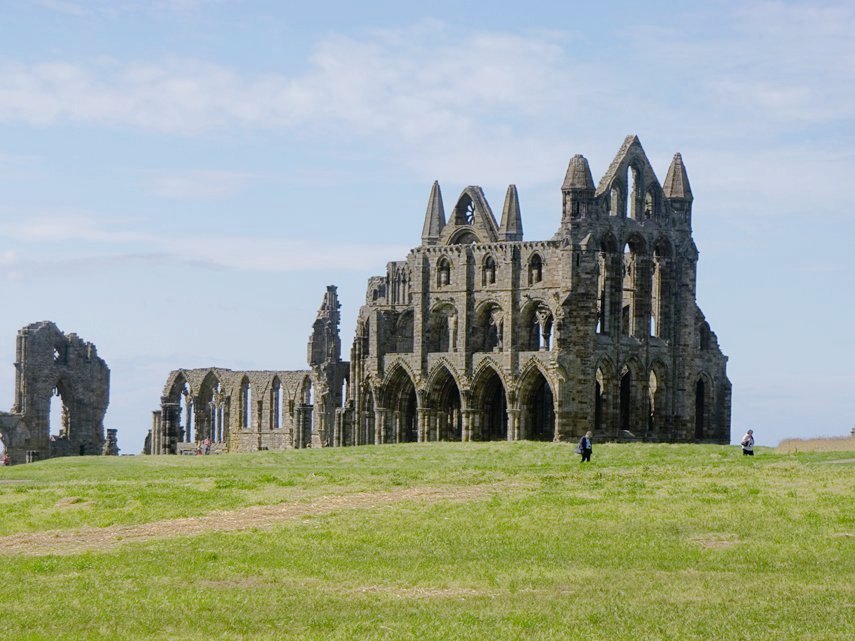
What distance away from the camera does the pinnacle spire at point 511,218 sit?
92938mm

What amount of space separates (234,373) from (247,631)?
3622 inches

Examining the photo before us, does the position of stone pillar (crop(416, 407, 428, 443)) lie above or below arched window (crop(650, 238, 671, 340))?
below

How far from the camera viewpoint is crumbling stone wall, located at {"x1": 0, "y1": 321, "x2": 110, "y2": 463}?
102062mm

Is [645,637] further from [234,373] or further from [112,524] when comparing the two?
[234,373]

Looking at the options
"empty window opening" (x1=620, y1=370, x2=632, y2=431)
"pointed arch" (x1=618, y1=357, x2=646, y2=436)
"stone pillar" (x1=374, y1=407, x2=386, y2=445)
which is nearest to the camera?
"pointed arch" (x1=618, y1=357, x2=646, y2=436)

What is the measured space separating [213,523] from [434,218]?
190 feet

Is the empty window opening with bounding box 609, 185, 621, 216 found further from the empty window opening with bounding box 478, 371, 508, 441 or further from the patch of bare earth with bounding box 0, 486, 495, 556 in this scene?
the patch of bare earth with bounding box 0, 486, 495, 556

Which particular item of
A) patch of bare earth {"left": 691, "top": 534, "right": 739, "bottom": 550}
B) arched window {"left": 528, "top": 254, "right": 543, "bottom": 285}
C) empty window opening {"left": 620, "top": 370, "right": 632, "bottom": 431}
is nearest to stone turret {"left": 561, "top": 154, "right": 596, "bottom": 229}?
arched window {"left": 528, "top": 254, "right": 543, "bottom": 285}

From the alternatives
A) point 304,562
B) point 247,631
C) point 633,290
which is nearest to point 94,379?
point 633,290

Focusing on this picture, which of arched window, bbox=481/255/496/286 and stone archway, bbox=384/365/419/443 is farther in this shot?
stone archway, bbox=384/365/419/443

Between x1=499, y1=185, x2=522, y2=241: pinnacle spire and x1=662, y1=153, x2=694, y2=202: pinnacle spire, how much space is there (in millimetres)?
8024

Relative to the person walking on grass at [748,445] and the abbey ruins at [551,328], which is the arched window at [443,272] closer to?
the abbey ruins at [551,328]

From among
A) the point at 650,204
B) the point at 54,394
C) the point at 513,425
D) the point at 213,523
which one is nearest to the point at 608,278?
the point at 650,204

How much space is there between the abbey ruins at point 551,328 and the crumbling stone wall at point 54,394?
55.5 ft
